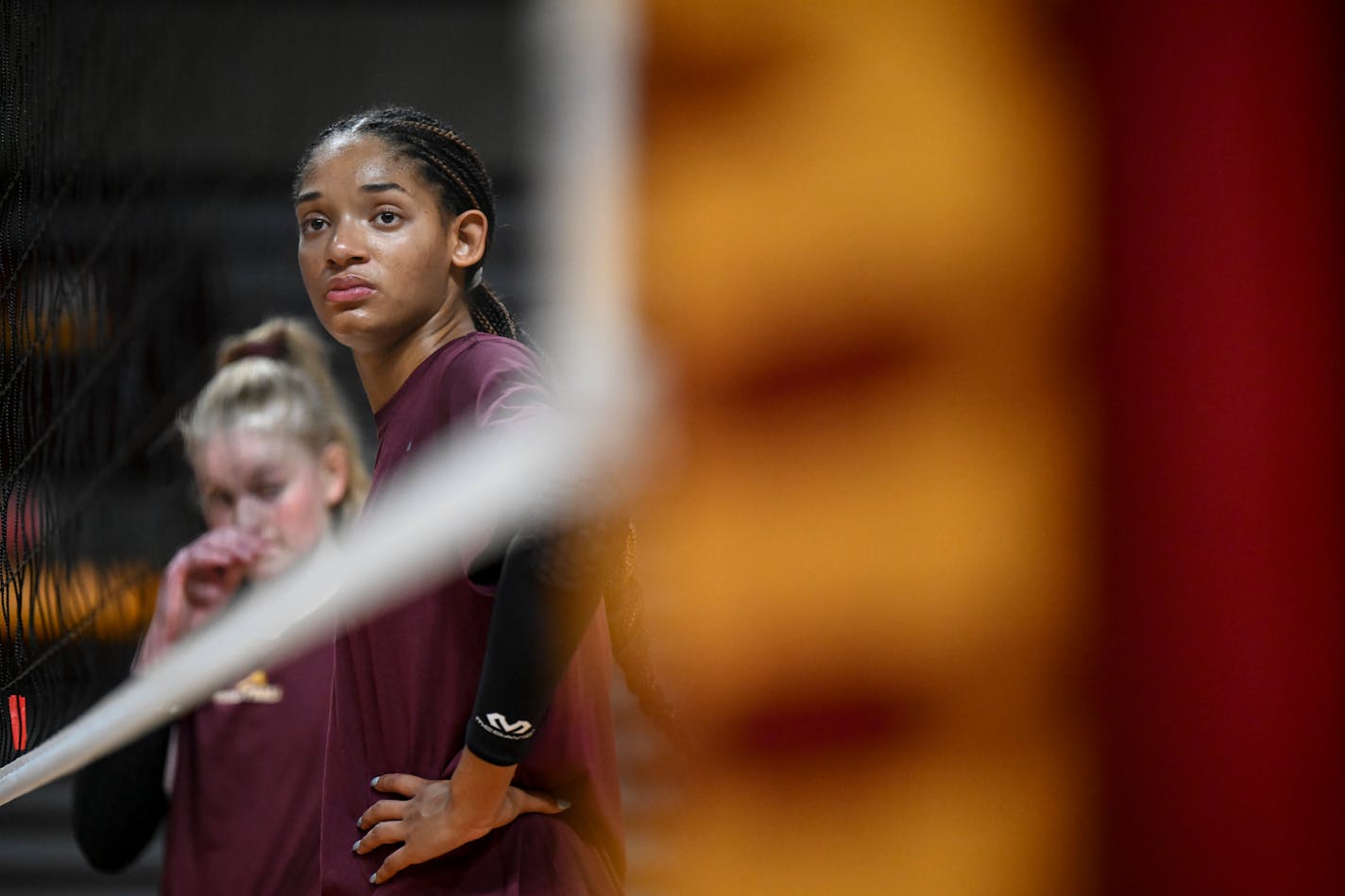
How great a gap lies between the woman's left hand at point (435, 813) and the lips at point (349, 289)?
20 centimetres

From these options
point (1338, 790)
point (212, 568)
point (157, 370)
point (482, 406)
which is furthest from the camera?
point (157, 370)

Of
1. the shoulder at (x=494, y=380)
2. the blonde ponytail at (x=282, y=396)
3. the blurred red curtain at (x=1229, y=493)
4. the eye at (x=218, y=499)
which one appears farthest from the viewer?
the eye at (x=218, y=499)

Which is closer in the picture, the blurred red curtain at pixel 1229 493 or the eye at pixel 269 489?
the blurred red curtain at pixel 1229 493

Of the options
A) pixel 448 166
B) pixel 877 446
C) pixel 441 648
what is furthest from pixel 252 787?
pixel 877 446

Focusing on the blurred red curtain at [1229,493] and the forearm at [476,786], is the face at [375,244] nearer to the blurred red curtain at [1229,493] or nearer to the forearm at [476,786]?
the forearm at [476,786]

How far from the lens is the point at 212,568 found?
91 centimetres

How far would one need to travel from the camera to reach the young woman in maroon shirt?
1.99ft

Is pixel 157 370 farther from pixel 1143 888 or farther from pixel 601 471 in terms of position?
pixel 1143 888

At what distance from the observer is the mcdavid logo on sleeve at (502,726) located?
0.60 m

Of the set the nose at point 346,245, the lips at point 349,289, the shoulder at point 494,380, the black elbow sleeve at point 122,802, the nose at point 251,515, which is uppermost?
the nose at point 346,245

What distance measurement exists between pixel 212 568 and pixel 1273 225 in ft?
2.35

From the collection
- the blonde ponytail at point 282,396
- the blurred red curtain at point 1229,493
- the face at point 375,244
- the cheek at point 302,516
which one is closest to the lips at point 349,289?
the face at point 375,244

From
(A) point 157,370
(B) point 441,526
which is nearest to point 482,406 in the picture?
(B) point 441,526

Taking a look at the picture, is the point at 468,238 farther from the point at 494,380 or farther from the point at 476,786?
the point at 476,786
